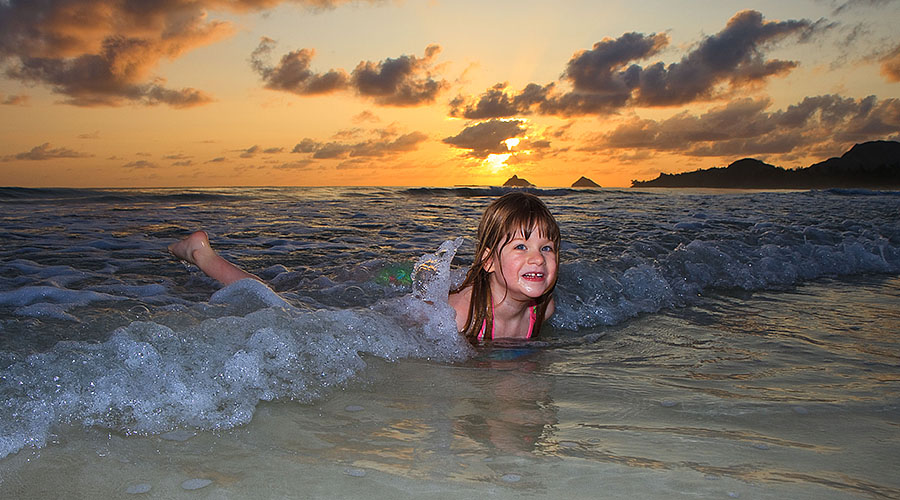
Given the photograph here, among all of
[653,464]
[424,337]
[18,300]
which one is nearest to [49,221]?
[18,300]

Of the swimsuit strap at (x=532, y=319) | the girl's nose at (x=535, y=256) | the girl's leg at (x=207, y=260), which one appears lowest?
the swimsuit strap at (x=532, y=319)

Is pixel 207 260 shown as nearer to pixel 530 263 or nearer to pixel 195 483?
pixel 530 263

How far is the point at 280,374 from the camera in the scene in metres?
2.72

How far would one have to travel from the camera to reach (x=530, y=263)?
3682 millimetres

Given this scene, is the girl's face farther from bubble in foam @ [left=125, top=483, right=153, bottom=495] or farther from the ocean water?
bubble in foam @ [left=125, top=483, right=153, bottom=495]

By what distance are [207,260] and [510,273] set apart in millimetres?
2563

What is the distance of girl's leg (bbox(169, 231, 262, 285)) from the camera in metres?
4.75

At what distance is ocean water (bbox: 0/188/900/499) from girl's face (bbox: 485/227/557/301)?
388 millimetres

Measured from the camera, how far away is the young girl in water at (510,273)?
12.1ft

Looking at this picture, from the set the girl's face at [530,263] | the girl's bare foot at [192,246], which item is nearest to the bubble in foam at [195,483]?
the girl's face at [530,263]

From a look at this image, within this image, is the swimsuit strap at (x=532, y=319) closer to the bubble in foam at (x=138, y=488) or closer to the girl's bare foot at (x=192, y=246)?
the girl's bare foot at (x=192, y=246)

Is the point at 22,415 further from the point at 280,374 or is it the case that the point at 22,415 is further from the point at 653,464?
the point at 653,464

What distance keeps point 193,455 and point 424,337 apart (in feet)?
6.12

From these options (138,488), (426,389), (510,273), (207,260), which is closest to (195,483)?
(138,488)
